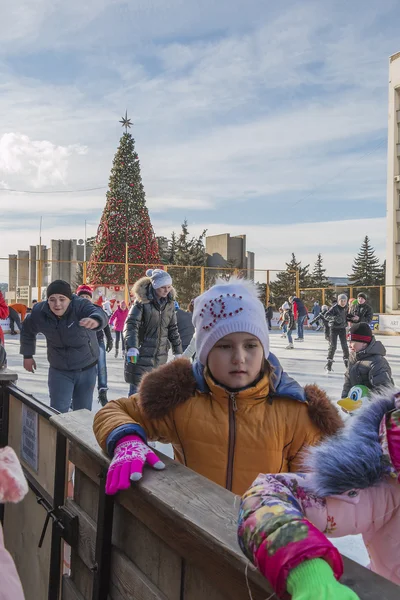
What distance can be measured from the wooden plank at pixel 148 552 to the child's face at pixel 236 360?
487mm

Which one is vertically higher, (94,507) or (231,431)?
(231,431)

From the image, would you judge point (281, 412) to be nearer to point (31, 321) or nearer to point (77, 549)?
point (77, 549)

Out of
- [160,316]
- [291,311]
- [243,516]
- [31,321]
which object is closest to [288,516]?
[243,516]

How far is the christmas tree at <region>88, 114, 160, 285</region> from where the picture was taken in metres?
24.2

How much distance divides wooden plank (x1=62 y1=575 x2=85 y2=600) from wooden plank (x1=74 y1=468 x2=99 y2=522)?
27 centimetres

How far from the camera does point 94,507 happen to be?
5.39 ft

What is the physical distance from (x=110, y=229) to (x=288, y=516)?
78.8ft

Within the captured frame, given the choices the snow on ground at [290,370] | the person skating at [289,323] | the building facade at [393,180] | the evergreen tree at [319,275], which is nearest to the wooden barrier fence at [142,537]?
the snow on ground at [290,370]

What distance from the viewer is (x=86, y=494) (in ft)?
5.65

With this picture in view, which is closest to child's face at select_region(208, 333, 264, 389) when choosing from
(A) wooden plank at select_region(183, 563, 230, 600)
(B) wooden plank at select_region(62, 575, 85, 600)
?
(A) wooden plank at select_region(183, 563, 230, 600)

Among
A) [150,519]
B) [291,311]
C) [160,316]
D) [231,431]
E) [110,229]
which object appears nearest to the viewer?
[150,519]

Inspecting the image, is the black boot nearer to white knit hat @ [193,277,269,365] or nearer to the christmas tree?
Result: white knit hat @ [193,277,269,365]

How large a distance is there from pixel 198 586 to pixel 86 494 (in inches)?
28.7

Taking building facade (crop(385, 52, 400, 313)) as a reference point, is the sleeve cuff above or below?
below
